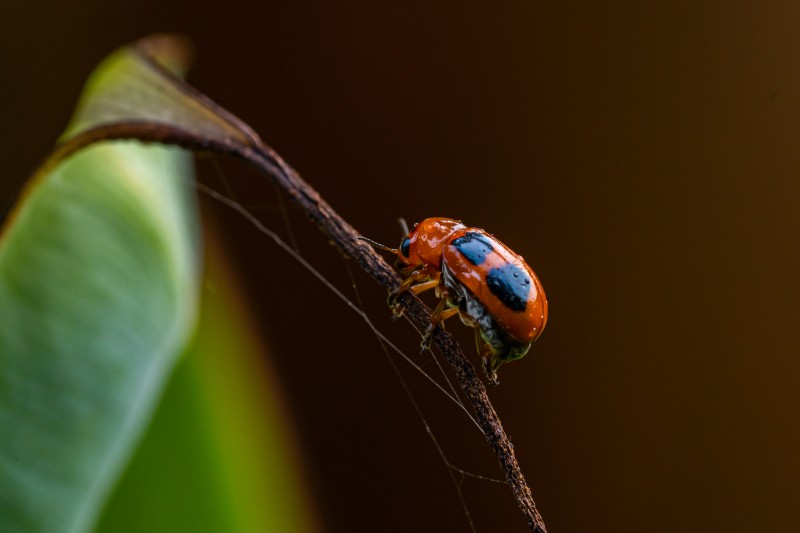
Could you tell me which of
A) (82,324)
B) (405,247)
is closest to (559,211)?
(405,247)

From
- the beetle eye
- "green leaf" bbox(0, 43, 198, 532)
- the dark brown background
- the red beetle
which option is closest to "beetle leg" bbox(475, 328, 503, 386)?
the red beetle

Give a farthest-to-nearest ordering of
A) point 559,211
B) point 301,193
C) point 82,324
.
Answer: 1. point 559,211
2. point 82,324
3. point 301,193

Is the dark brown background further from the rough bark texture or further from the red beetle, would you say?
the rough bark texture

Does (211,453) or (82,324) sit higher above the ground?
(82,324)

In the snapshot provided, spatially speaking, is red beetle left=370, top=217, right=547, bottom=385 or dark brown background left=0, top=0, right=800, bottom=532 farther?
dark brown background left=0, top=0, right=800, bottom=532

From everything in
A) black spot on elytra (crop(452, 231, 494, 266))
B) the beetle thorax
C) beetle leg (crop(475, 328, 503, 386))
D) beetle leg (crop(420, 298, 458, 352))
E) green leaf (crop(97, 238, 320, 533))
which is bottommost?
green leaf (crop(97, 238, 320, 533))

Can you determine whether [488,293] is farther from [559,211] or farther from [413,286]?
[559,211]

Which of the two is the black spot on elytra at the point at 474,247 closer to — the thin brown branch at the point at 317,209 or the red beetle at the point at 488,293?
the red beetle at the point at 488,293
